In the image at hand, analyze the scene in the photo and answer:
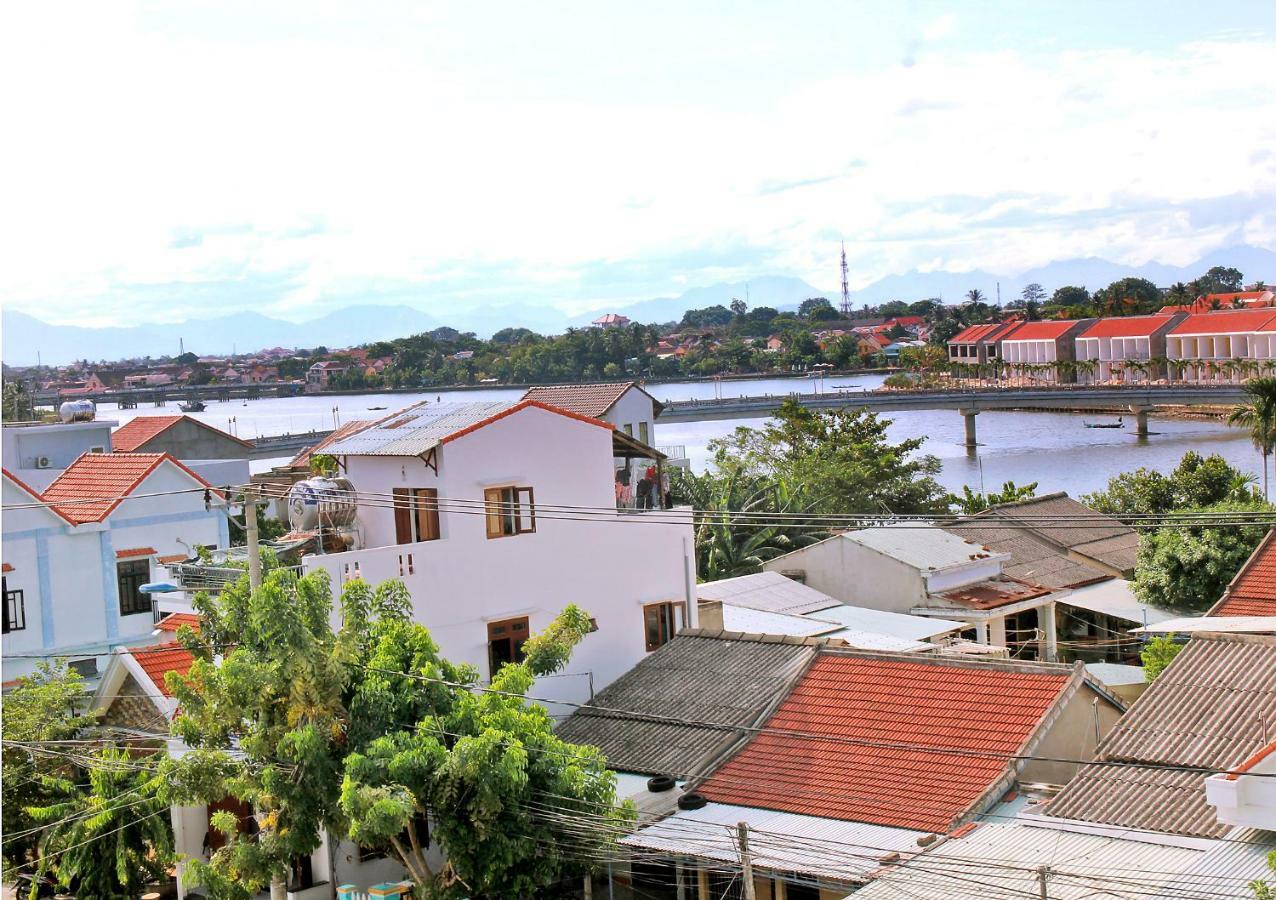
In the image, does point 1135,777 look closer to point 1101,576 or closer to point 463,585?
point 463,585

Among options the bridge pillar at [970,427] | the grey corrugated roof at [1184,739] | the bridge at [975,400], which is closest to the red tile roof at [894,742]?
the grey corrugated roof at [1184,739]

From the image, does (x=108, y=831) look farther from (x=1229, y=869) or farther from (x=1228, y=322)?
(x=1228, y=322)

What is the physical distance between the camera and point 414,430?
20.9 metres

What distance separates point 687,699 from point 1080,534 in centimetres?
1848

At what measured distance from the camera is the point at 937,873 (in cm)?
1218

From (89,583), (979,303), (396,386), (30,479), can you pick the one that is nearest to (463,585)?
(89,583)

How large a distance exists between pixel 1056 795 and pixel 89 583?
17053 mm

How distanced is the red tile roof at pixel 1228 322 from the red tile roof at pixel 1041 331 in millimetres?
9953

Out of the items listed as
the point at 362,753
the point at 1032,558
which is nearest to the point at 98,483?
the point at 362,753

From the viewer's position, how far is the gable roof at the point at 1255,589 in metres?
20.6

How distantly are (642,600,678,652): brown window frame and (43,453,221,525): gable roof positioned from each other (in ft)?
27.3

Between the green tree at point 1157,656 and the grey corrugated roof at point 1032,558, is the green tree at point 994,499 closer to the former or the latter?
the grey corrugated roof at point 1032,558

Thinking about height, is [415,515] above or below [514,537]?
above

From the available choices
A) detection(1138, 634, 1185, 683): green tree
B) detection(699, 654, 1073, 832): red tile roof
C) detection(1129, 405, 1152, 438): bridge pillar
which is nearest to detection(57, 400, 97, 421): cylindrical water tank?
detection(699, 654, 1073, 832): red tile roof
